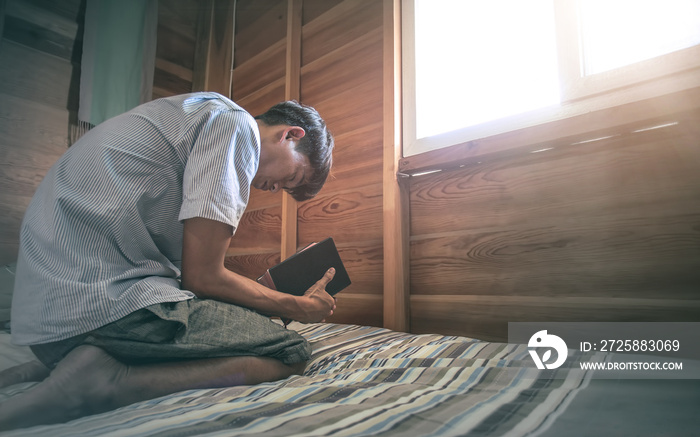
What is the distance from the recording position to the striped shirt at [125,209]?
26.9 inches

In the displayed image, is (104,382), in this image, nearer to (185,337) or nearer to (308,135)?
(185,337)

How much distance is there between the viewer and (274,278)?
1.10 meters

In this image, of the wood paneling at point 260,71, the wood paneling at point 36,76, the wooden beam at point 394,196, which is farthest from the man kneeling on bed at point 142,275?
the wood paneling at point 36,76

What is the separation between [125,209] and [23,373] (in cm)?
41

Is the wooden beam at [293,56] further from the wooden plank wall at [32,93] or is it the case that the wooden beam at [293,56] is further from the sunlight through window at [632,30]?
the sunlight through window at [632,30]

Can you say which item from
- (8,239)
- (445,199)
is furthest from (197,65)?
(445,199)

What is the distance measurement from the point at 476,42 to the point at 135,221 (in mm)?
1303

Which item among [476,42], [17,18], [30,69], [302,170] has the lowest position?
[302,170]

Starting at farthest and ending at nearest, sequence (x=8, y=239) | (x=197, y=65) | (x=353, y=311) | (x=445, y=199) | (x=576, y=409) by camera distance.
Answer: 1. (x=197, y=65)
2. (x=8, y=239)
3. (x=353, y=311)
4. (x=445, y=199)
5. (x=576, y=409)

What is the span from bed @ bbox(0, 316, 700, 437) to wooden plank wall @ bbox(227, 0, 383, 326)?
0.77 metres

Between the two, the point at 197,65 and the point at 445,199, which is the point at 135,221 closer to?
the point at 445,199

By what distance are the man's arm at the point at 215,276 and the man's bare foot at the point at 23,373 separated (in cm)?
34

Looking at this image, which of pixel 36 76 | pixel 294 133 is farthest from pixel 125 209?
pixel 36 76

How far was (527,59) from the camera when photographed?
1.35 meters
